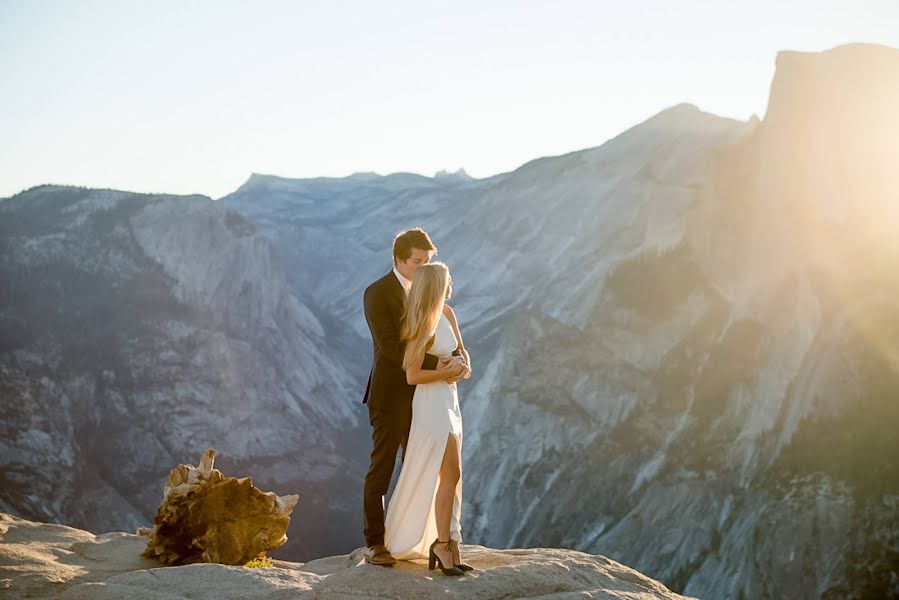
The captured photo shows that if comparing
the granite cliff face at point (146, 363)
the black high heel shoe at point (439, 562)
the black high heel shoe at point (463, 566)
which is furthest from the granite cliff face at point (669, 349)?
the black high heel shoe at point (439, 562)

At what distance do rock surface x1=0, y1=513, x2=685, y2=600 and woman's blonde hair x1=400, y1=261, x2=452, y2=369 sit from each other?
1.49 metres

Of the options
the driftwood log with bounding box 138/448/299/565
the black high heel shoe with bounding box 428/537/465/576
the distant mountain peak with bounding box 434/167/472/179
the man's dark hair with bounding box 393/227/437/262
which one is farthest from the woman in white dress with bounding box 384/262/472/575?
the distant mountain peak with bounding box 434/167/472/179

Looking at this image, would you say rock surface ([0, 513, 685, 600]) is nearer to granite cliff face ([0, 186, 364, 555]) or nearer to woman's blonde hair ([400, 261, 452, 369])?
woman's blonde hair ([400, 261, 452, 369])

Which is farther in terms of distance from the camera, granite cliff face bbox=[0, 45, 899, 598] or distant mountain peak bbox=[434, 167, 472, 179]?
distant mountain peak bbox=[434, 167, 472, 179]

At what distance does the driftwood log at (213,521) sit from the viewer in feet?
29.3

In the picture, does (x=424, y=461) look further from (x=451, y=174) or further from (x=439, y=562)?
(x=451, y=174)

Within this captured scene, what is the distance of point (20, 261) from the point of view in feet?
128

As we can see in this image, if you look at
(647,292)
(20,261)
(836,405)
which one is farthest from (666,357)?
(20,261)

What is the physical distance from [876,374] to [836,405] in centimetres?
112

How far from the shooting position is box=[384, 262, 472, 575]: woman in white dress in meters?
5.97

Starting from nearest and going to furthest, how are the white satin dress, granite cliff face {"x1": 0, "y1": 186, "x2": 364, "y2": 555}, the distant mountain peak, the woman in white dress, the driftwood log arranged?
the woman in white dress → the white satin dress → the driftwood log → granite cliff face {"x1": 0, "y1": 186, "x2": 364, "y2": 555} → the distant mountain peak

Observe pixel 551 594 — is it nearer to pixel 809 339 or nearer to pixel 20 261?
pixel 809 339

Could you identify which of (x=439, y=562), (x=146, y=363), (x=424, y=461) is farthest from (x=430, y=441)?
(x=146, y=363)

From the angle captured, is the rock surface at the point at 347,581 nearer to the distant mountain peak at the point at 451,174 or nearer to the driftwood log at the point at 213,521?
the driftwood log at the point at 213,521
